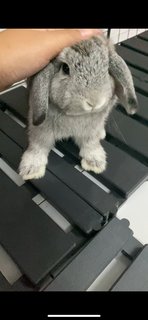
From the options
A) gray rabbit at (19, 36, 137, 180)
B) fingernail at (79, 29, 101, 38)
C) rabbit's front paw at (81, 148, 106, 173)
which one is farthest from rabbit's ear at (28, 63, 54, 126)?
rabbit's front paw at (81, 148, 106, 173)

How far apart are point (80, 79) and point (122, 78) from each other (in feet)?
0.40

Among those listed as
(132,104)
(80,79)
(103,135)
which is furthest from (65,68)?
(103,135)

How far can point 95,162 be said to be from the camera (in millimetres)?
901

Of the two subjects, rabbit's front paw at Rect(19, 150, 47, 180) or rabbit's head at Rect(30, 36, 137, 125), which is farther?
rabbit's front paw at Rect(19, 150, 47, 180)

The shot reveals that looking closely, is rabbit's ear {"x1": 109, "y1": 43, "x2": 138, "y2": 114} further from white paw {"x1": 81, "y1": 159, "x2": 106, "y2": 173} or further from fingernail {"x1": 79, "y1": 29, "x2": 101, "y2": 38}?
white paw {"x1": 81, "y1": 159, "x2": 106, "y2": 173}

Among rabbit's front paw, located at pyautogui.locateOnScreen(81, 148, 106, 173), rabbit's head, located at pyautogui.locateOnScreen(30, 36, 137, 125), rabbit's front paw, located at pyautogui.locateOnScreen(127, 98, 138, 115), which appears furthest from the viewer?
rabbit's front paw, located at pyautogui.locateOnScreen(81, 148, 106, 173)

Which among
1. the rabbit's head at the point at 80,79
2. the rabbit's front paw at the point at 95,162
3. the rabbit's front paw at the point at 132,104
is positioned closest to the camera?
the rabbit's head at the point at 80,79

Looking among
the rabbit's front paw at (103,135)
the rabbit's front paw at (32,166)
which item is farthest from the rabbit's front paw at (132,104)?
the rabbit's front paw at (32,166)

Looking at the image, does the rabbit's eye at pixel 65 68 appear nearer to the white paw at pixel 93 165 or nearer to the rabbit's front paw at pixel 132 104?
the rabbit's front paw at pixel 132 104

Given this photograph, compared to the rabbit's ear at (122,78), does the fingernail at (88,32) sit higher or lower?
higher

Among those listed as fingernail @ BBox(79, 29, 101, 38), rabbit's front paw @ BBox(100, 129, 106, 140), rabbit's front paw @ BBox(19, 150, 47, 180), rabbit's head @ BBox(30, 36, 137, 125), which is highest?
fingernail @ BBox(79, 29, 101, 38)

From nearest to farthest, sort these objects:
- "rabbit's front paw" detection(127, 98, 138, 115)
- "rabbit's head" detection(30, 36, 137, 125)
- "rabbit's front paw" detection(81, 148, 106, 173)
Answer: "rabbit's head" detection(30, 36, 137, 125) → "rabbit's front paw" detection(127, 98, 138, 115) → "rabbit's front paw" detection(81, 148, 106, 173)

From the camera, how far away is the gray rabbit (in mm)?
678

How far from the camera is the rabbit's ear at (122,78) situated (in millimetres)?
735
